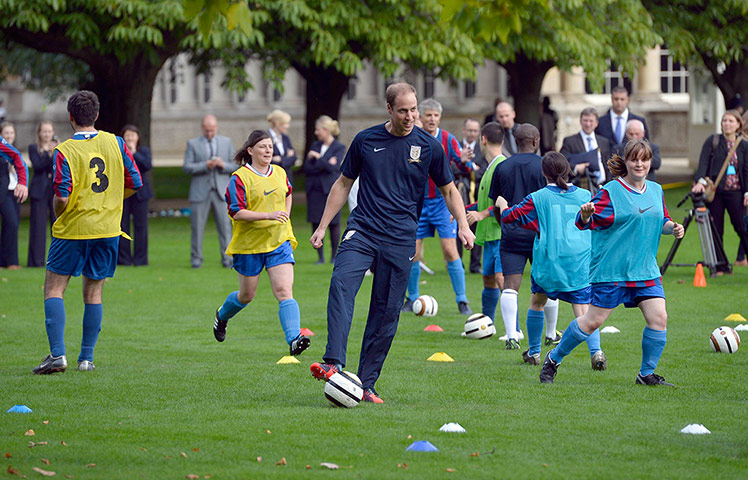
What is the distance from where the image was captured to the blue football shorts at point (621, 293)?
7.89 meters

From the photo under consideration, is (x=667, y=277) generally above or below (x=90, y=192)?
below

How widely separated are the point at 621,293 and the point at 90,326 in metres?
3.73

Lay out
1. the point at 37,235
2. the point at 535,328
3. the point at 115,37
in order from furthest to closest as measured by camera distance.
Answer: the point at 115,37
the point at 37,235
the point at 535,328

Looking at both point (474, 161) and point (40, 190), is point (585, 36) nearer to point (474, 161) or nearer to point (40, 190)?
point (474, 161)

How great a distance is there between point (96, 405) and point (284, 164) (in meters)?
9.59

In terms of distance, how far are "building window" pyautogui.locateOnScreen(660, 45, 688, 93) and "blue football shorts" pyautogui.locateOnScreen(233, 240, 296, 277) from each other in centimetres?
4137

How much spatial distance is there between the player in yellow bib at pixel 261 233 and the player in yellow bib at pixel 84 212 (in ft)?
3.47

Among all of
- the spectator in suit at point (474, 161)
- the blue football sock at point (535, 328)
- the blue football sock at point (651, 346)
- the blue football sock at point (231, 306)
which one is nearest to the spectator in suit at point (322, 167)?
the spectator in suit at point (474, 161)

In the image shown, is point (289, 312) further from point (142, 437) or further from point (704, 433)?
point (704, 433)

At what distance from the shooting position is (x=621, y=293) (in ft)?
26.0

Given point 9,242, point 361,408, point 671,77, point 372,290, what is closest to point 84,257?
point 372,290

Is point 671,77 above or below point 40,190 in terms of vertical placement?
above

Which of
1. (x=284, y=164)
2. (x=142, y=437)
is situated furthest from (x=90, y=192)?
(x=284, y=164)

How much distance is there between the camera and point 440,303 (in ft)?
43.2
